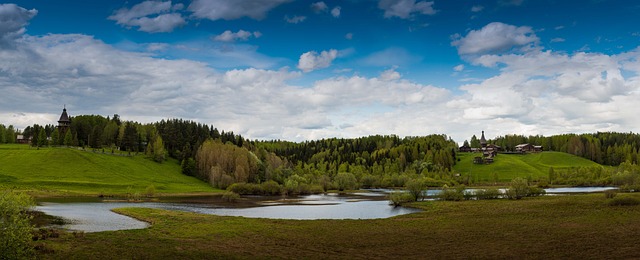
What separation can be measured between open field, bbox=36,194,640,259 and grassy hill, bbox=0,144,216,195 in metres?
72.0

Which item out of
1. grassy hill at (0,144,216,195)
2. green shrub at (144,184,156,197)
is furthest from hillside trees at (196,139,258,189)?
green shrub at (144,184,156,197)

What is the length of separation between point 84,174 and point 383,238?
12827 centimetres

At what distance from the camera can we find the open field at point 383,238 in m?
43.0

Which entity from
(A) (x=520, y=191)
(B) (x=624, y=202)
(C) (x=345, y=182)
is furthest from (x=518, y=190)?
(C) (x=345, y=182)

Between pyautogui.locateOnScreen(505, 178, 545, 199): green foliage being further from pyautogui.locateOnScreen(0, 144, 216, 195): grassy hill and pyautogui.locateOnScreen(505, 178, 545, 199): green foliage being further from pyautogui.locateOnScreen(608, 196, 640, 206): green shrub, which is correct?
pyautogui.locateOnScreen(0, 144, 216, 195): grassy hill

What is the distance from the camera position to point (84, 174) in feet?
497

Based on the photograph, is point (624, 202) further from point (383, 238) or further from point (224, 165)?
point (224, 165)

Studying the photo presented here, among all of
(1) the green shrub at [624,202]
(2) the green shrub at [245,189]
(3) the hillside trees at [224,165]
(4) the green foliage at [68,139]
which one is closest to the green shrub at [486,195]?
(1) the green shrub at [624,202]

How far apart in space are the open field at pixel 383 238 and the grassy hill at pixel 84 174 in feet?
236

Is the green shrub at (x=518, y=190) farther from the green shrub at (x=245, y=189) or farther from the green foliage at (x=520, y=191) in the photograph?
the green shrub at (x=245, y=189)

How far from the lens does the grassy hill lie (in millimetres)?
132875

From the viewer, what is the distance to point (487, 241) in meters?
50.5

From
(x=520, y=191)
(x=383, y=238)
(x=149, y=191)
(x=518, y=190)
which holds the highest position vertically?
(x=518, y=190)

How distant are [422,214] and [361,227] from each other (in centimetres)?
2072
